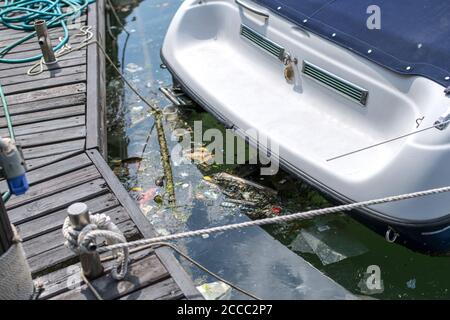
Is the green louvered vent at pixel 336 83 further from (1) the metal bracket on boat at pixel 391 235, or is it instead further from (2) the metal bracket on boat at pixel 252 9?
(1) the metal bracket on boat at pixel 391 235

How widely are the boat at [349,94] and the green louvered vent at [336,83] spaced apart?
0.01m

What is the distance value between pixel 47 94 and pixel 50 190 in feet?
5.46

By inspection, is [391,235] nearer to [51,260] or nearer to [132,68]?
[51,260]

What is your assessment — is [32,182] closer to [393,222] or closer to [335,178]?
[335,178]

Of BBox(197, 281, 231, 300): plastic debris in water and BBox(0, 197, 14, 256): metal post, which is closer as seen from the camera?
BBox(0, 197, 14, 256): metal post

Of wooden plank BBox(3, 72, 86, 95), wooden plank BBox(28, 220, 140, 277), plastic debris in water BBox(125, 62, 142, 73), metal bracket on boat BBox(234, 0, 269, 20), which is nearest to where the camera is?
wooden plank BBox(28, 220, 140, 277)

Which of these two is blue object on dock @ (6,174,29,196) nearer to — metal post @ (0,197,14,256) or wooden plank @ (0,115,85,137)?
metal post @ (0,197,14,256)

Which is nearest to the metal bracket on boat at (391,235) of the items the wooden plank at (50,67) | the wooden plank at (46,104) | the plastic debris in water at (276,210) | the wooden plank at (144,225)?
the plastic debris in water at (276,210)

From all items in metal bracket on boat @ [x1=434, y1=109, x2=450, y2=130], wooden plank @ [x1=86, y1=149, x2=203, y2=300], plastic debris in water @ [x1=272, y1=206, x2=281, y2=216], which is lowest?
plastic debris in water @ [x1=272, y1=206, x2=281, y2=216]

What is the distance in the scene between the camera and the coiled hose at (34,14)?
6.47 meters

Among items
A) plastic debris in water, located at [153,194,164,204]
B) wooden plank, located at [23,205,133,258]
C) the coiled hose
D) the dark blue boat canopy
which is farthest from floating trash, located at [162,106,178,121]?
wooden plank, located at [23,205,133,258]

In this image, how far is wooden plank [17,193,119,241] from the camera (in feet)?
11.7

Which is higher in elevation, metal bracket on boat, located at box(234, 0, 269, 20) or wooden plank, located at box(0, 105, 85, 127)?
metal bracket on boat, located at box(234, 0, 269, 20)
